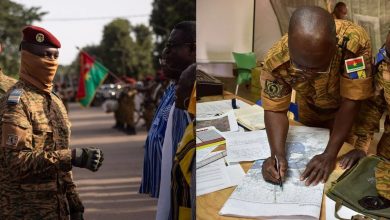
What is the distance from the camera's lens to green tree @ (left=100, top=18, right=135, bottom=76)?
5.81 ft

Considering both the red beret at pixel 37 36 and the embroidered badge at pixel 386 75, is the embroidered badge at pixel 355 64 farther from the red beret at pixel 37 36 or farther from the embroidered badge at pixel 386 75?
the red beret at pixel 37 36

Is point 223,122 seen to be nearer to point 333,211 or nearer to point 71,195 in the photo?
point 333,211

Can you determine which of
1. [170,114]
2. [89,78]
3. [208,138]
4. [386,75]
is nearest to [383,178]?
[386,75]

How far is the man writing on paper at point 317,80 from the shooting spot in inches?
48.2

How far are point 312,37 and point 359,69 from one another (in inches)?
6.1

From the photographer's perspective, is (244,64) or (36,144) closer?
(244,64)

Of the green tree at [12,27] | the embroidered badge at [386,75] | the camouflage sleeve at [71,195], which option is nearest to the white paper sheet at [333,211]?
the embroidered badge at [386,75]

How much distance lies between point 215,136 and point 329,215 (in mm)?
371

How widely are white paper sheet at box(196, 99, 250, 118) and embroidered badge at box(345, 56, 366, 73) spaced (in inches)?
13.4

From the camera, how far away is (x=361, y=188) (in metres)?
1.30

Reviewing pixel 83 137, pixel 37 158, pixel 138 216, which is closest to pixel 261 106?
pixel 37 158

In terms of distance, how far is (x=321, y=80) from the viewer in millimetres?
1301

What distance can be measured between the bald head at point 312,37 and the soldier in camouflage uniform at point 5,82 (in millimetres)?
997

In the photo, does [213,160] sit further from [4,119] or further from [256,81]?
[4,119]
